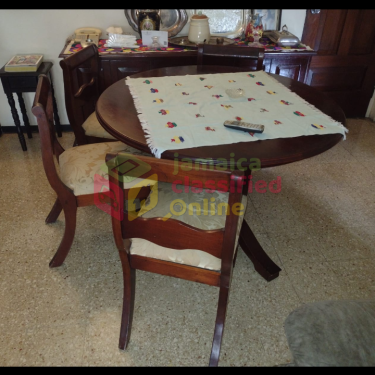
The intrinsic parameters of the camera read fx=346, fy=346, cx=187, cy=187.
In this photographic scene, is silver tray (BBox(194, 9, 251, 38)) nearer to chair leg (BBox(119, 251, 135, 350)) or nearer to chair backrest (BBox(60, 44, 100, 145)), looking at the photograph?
chair backrest (BBox(60, 44, 100, 145))

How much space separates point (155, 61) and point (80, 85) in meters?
0.68

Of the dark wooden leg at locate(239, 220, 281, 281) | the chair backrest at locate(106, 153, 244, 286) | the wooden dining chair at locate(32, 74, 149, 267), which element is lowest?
the dark wooden leg at locate(239, 220, 281, 281)

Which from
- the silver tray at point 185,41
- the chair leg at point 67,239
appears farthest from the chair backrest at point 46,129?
the silver tray at point 185,41

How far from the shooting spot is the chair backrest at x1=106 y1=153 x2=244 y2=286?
2.89 feet

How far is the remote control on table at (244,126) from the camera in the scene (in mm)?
1330

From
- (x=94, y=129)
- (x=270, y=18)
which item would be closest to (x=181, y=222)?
(x=94, y=129)

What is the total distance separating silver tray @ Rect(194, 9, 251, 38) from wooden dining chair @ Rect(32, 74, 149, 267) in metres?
1.47

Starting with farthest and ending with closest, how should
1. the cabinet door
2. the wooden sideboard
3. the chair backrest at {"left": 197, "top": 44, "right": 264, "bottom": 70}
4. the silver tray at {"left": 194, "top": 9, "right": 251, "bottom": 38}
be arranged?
the cabinet door → the silver tray at {"left": 194, "top": 9, "right": 251, "bottom": 38} → the wooden sideboard → the chair backrest at {"left": 197, "top": 44, "right": 264, "bottom": 70}

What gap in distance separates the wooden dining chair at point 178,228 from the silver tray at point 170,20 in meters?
1.58

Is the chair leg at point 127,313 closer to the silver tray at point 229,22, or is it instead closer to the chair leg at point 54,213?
the chair leg at point 54,213

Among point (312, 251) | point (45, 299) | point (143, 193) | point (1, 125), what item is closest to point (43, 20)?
point (1, 125)

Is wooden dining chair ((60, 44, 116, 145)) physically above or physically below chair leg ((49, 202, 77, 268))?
above

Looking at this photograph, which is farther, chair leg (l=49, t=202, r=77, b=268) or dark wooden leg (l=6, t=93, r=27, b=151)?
dark wooden leg (l=6, t=93, r=27, b=151)

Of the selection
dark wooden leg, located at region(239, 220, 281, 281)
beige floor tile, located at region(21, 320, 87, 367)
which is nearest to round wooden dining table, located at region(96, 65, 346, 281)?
dark wooden leg, located at region(239, 220, 281, 281)
